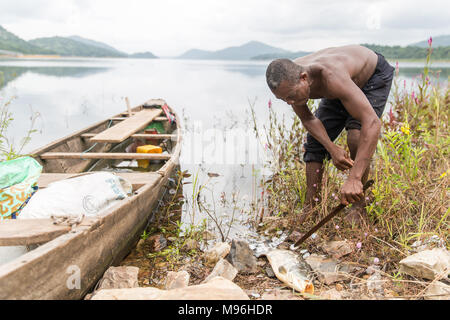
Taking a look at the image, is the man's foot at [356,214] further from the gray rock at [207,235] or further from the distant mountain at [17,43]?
the distant mountain at [17,43]

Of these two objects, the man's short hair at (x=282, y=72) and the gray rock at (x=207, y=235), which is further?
the gray rock at (x=207, y=235)

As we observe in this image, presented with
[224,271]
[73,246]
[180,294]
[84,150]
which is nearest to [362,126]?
[224,271]

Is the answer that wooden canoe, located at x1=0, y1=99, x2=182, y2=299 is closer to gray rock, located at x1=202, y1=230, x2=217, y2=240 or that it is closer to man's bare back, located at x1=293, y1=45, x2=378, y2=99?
gray rock, located at x1=202, y1=230, x2=217, y2=240

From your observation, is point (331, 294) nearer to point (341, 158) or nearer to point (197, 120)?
point (341, 158)

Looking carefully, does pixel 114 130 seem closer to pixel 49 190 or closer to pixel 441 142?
pixel 49 190

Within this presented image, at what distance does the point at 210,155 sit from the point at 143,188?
3698mm

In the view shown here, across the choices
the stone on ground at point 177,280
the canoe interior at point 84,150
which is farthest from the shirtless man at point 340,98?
the canoe interior at point 84,150

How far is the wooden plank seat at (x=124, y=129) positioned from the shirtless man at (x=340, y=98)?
265 centimetres

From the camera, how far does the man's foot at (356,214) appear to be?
9.77 ft

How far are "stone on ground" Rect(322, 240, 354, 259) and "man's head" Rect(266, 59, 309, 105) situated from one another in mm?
1317

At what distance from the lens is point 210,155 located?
6.65 meters

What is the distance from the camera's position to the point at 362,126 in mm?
2391

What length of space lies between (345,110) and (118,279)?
2.44 meters
